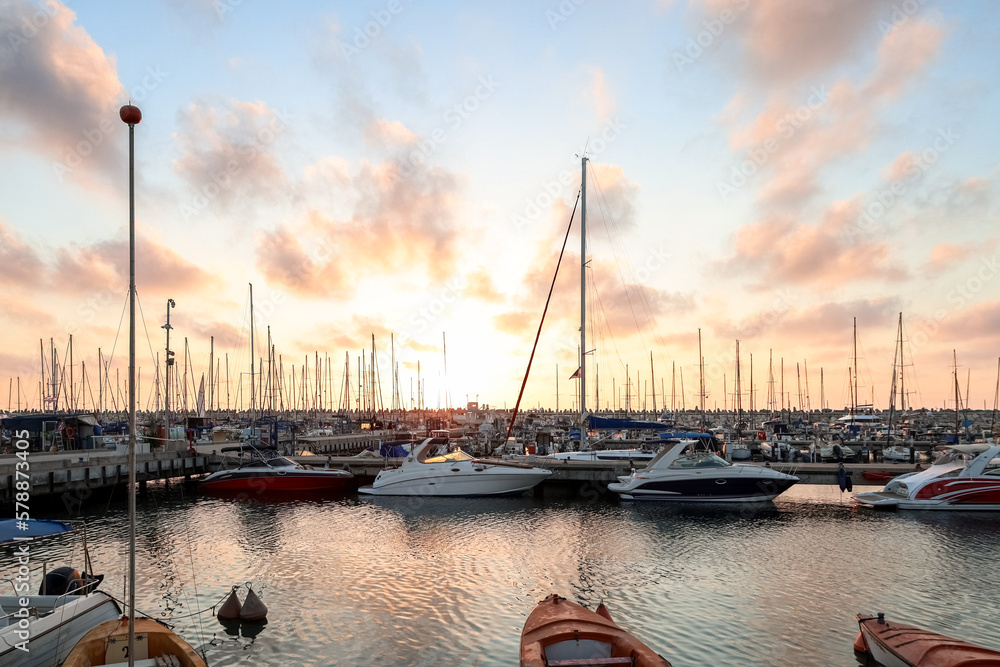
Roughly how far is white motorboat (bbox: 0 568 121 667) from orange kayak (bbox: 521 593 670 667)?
7983 millimetres

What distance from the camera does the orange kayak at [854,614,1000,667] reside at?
29.1 feet

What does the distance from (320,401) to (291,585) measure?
76.8 meters

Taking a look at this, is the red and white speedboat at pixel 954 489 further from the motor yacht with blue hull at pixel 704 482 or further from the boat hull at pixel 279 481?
the boat hull at pixel 279 481

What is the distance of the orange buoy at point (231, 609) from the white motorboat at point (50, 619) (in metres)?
2.49

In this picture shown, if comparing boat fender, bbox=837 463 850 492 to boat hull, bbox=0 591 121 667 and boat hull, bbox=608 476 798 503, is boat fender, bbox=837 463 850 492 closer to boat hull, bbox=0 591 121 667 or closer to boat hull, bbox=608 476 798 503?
boat hull, bbox=608 476 798 503

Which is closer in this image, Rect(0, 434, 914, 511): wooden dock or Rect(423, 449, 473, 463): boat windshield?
Rect(0, 434, 914, 511): wooden dock

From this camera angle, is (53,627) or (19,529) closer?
(53,627)

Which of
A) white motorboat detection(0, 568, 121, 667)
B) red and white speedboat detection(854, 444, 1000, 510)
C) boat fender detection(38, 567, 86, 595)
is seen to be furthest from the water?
boat fender detection(38, 567, 86, 595)

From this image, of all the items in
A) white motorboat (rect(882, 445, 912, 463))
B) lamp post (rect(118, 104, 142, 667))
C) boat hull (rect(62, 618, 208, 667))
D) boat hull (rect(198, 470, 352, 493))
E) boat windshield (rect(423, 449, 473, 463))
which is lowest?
white motorboat (rect(882, 445, 912, 463))

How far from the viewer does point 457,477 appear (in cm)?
Answer: 3139

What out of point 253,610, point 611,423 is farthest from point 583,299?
point 253,610

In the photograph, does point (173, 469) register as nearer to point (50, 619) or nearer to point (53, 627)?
point (50, 619)

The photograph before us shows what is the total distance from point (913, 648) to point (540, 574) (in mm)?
9823

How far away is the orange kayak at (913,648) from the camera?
29.1 ft
